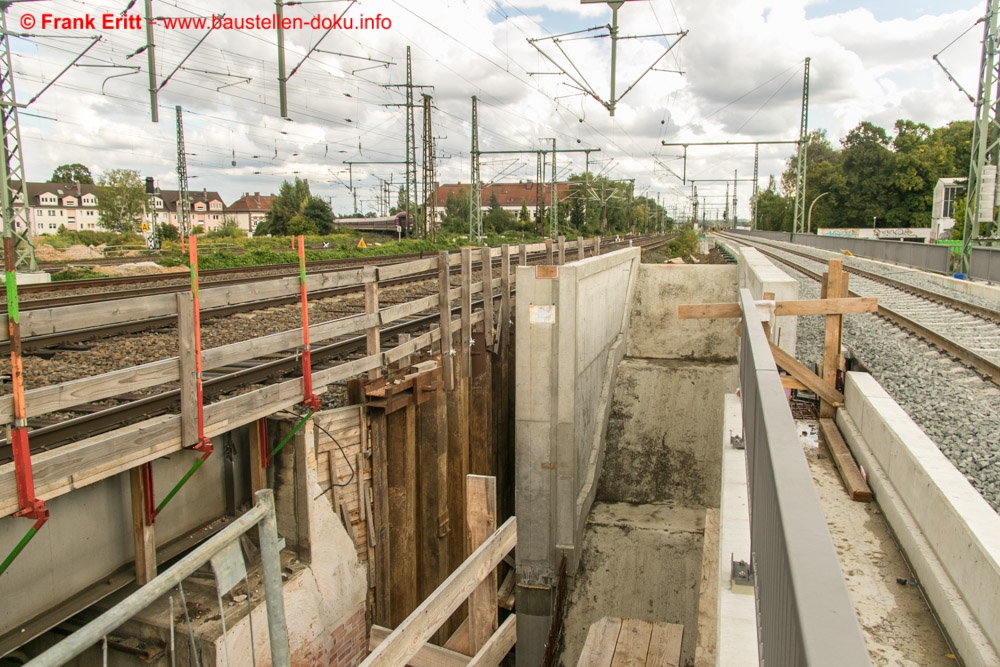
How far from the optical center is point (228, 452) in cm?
589

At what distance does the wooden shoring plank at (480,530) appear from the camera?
5.95 metres

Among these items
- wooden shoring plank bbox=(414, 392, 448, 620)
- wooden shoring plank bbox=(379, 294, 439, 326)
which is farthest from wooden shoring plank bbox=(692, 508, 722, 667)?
wooden shoring plank bbox=(379, 294, 439, 326)

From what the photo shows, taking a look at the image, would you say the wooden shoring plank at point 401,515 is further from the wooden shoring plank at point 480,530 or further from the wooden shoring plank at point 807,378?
the wooden shoring plank at point 807,378

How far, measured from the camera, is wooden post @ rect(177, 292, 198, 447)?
4801 millimetres

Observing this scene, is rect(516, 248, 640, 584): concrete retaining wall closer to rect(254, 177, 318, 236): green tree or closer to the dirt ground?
the dirt ground

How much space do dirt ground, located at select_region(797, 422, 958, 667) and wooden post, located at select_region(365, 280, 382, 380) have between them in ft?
13.6

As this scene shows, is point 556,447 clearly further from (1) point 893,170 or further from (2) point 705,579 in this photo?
(1) point 893,170

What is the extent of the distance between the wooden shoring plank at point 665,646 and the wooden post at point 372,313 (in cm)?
399

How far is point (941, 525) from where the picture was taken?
12.6 feet

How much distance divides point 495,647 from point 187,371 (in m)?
3.34

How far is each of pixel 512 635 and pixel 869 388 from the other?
3.74m

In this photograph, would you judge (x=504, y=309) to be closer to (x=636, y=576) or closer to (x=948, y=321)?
(x=636, y=576)

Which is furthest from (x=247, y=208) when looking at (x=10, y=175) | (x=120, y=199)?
(x=10, y=175)

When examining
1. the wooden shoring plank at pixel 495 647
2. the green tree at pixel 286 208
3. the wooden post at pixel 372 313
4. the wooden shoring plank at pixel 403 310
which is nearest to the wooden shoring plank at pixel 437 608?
the wooden shoring plank at pixel 495 647
